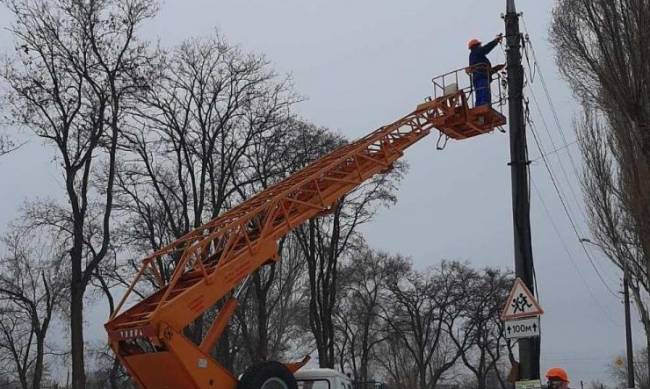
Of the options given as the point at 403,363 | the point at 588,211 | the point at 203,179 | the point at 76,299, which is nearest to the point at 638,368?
the point at 403,363

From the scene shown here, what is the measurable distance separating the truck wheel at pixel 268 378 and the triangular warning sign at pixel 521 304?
3686 millimetres

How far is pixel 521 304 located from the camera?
10.3m

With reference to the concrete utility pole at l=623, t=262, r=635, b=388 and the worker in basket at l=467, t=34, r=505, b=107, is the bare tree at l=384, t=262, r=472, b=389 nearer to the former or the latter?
the concrete utility pole at l=623, t=262, r=635, b=388

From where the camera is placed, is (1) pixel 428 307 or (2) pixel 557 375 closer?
(2) pixel 557 375

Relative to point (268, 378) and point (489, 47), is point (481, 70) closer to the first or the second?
point (489, 47)

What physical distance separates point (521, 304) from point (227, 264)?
15.9 feet

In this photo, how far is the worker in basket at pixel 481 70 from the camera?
598 inches

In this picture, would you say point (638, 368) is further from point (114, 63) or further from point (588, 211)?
point (114, 63)

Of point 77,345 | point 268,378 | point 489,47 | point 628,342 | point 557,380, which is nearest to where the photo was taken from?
point 557,380

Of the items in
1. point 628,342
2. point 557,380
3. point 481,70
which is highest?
point 481,70

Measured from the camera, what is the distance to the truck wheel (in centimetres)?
1140

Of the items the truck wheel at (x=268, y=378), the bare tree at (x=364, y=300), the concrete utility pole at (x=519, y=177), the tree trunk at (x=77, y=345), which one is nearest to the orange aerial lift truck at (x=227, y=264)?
the truck wheel at (x=268, y=378)

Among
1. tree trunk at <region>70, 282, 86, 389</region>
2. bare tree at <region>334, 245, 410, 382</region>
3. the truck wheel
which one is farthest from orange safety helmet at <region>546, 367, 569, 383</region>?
bare tree at <region>334, 245, 410, 382</region>

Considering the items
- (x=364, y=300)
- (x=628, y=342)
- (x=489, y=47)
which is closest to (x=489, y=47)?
(x=489, y=47)
